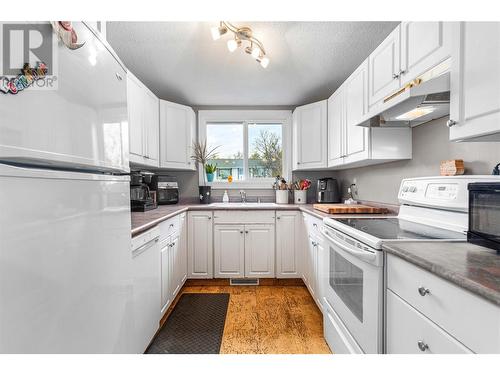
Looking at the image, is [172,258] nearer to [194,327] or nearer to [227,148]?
[194,327]

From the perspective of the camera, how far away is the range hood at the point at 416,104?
113 centimetres

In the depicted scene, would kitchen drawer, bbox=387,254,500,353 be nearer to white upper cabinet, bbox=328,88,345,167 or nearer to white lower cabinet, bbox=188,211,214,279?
white upper cabinet, bbox=328,88,345,167

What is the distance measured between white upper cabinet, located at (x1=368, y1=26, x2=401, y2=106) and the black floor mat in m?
2.15

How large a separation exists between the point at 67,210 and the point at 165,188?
7.47 ft

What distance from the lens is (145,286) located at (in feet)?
4.92

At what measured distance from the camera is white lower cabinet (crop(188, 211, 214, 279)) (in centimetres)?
274

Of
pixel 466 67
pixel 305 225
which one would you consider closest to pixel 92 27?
pixel 466 67

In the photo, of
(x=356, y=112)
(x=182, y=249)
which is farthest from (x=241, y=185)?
(x=356, y=112)

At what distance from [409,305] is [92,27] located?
1.59m

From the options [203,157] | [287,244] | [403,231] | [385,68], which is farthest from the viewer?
[203,157]

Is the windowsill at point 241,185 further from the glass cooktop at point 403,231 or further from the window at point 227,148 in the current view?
the glass cooktop at point 403,231

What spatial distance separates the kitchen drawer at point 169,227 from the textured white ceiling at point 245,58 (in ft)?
4.88

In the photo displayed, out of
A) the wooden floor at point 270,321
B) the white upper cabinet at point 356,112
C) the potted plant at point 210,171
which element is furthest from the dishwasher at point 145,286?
the white upper cabinet at point 356,112
